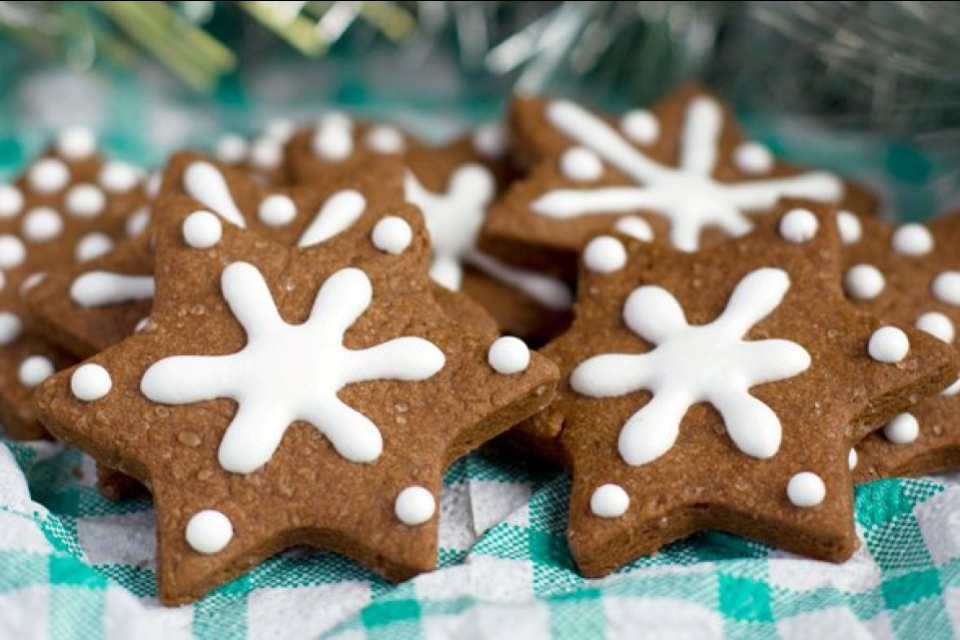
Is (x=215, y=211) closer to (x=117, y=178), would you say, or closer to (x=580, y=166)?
(x=117, y=178)

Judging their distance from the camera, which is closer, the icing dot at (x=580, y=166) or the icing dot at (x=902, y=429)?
the icing dot at (x=902, y=429)

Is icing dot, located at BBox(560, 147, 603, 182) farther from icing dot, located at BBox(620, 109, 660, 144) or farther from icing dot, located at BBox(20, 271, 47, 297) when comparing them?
icing dot, located at BBox(20, 271, 47, 297)

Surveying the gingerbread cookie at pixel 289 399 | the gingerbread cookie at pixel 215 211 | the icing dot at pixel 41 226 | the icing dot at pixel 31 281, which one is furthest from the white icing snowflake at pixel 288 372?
the icing dot at pixel 41 226

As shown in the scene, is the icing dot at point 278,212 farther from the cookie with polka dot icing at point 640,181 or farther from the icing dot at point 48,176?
the icing dot at point 48,176

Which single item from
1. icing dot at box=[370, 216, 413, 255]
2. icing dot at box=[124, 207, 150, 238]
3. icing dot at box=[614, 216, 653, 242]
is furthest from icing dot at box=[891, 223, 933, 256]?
icing dot at box=[124, 207, 150, 238]

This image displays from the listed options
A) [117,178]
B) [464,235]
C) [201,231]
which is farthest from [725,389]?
[117,178]
